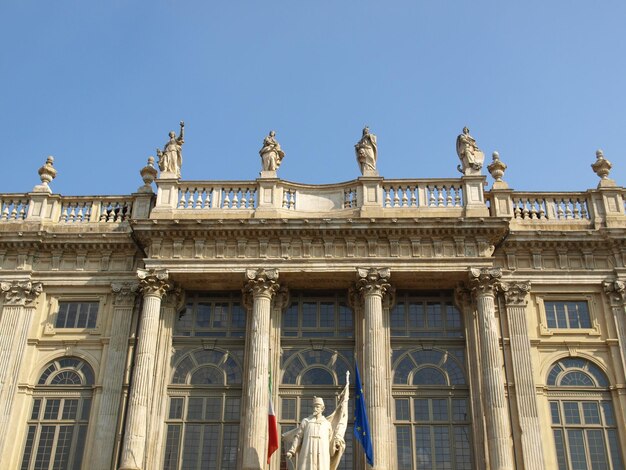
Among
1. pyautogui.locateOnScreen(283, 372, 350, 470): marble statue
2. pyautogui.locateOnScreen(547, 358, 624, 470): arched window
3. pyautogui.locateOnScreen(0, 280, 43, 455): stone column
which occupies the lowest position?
pyautogui.locateOnScreen(283, 372, 350, 470): marble statue

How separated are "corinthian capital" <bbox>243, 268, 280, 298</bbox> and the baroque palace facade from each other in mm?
38

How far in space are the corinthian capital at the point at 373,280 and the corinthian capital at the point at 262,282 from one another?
214cm

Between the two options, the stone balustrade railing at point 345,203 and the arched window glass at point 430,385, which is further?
the stone balustrade railing at point 345,203

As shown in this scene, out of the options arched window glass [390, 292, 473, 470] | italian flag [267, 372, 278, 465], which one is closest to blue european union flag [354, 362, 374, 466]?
arched window glass [390, 292, 473, 470]

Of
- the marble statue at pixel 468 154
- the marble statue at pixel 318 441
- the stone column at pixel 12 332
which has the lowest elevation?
the marble statue at pixel 318 441

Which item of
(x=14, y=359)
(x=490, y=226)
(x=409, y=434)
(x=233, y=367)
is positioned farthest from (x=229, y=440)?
(x=490, y=226)

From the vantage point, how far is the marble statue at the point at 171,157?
2380 centimetres

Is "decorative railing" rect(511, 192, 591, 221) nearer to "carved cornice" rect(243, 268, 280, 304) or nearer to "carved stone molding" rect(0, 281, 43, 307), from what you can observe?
"carved cornice" rect(243, 268, 280, 304)

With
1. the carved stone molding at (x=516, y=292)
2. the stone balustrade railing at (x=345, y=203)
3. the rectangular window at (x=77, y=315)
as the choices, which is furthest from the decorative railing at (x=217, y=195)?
the carved stone molding at (x=516, y=292)

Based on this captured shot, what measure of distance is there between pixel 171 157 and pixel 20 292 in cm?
544

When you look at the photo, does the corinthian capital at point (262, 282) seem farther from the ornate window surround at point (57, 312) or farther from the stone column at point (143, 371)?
the ornate window surround at point (57, 312)

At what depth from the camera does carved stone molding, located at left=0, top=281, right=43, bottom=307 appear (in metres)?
22.5

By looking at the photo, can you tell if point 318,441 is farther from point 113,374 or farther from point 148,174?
point 148,174

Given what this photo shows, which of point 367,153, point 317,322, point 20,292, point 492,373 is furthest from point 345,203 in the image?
point 20,292
